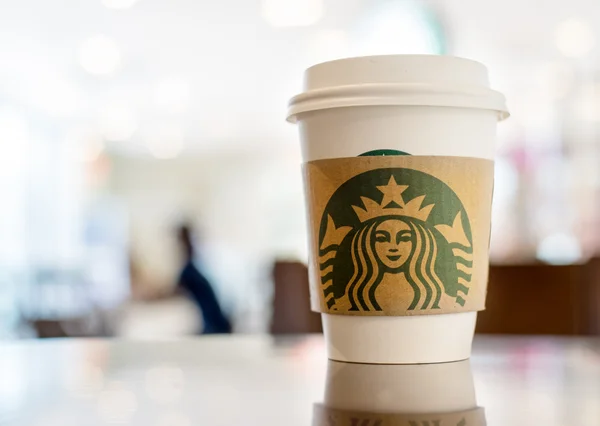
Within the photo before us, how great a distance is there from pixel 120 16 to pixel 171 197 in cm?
646

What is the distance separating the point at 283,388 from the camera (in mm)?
435

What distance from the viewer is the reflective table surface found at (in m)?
0.34

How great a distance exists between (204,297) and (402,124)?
309 centimetres

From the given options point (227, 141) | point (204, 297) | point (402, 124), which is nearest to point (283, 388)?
point (402, 124)

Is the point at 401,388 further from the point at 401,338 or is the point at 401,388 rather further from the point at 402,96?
the point at 402,96

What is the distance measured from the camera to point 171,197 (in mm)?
10578

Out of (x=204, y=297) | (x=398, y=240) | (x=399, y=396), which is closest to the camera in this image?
(x=399, y=396)

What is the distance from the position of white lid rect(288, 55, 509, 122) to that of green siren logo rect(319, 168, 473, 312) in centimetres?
6

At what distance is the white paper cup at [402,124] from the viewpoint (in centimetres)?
53

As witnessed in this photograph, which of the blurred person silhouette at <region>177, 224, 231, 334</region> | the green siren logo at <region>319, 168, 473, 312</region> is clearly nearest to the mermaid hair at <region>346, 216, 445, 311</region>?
the green siren logo at <region>319, 168, 473, 312</region>

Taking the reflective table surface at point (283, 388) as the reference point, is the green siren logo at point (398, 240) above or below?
above

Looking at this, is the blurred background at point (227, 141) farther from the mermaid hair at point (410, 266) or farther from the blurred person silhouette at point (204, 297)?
the mermaid hair at point (410, 266)

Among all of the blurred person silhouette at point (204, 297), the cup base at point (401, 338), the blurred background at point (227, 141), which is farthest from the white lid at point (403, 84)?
the blurred person silhouette at point (204, 297)

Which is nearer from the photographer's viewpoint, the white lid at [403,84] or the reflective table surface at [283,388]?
the reflective table surface at [283,388]
